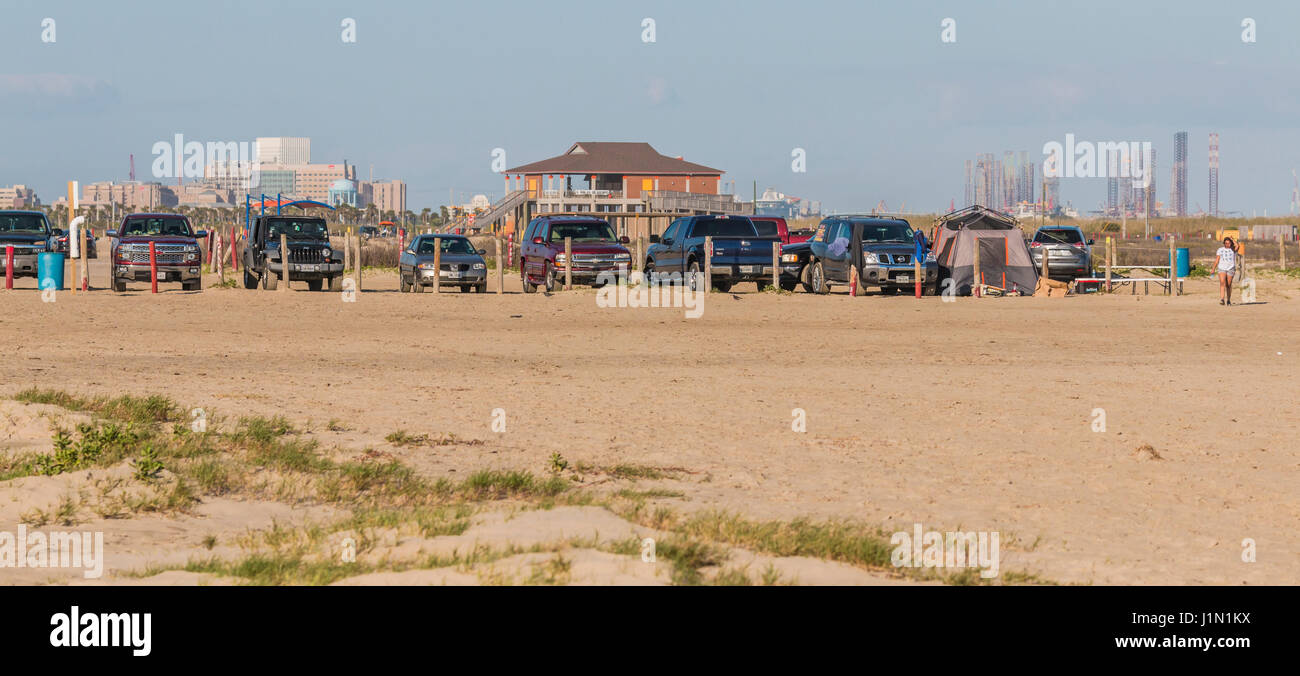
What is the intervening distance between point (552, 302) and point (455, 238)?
5.93 meters

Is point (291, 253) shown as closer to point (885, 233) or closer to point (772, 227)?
point (772, 227)

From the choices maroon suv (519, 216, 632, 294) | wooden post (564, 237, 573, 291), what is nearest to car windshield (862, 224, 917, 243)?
maroon suv (519, 216, 632, 294)

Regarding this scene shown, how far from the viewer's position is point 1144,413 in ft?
45.4

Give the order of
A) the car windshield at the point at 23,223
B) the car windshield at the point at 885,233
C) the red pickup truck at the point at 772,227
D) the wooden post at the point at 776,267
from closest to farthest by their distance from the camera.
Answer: the car windshield at the point at 885,233
the wooden post at the point at 776,267
the car windshield at the point at 23,223
the red pickup truck at the point at 772,227

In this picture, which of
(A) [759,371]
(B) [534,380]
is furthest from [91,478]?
(A) [759,371]

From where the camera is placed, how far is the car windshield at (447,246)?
33406mm

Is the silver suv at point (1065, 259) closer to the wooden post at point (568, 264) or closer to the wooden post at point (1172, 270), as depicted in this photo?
the wooden post at point (1172, 270)

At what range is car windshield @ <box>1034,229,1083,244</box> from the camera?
122 feet

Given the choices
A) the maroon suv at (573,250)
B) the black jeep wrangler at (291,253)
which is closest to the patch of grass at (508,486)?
the maroon suv at (573,250)

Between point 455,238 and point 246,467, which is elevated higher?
point 455,238

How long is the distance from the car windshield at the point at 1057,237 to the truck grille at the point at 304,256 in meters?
18.2

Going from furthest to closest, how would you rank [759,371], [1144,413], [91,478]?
[759,371] → [1144,413] → [91,478]

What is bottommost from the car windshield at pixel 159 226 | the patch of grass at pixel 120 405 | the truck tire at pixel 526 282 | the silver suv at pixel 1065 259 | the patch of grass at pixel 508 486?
the patch of grass at pixel 508 486
